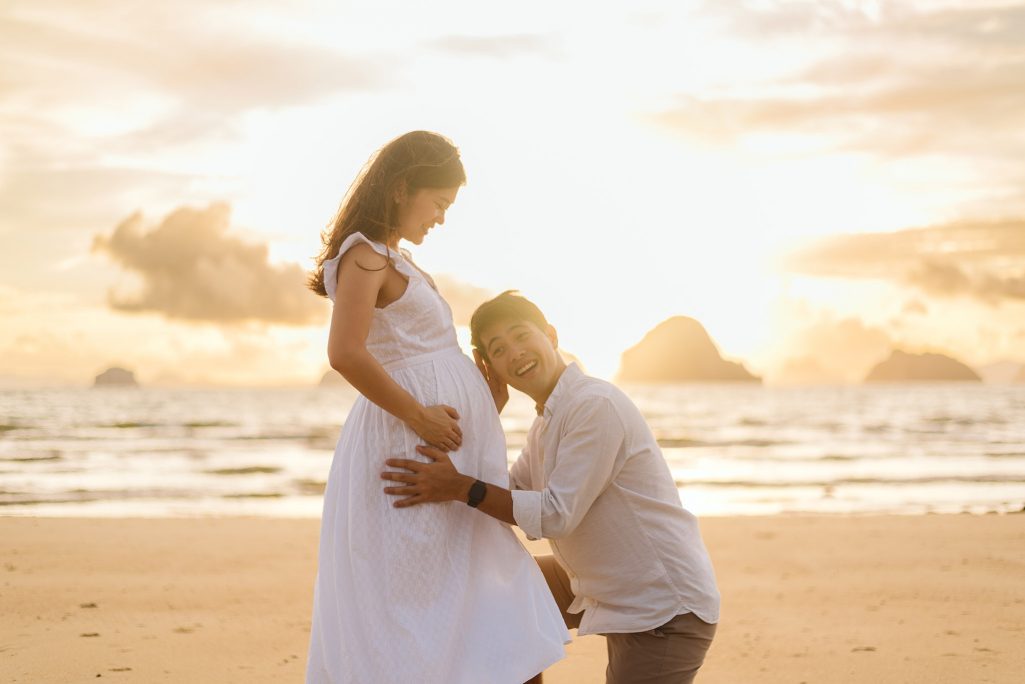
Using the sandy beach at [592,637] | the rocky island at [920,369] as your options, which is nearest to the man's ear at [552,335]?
the sandy beach at [592,637]

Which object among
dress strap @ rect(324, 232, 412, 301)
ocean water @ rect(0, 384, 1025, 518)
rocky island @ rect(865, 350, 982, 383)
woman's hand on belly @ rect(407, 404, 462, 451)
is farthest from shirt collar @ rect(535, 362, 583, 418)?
rocky island @ rect(865, 350, 982, 383)

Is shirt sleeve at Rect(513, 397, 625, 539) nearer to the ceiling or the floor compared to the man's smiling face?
nearer to the floor

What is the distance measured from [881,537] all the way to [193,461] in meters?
15.7

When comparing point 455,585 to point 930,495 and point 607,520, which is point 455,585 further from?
point 930,495

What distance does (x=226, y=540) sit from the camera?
28.6 ft

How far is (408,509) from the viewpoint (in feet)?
9.21

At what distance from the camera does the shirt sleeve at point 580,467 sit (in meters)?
2.94

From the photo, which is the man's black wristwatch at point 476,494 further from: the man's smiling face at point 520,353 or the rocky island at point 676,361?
the rocky island at point 676,361

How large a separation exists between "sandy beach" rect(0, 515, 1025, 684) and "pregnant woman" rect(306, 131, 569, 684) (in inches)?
77.9

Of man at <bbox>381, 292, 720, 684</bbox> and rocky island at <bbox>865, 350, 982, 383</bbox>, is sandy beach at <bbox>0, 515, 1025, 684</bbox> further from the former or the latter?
rocky island at <bbox>865, 350, 982, 383</bbox>

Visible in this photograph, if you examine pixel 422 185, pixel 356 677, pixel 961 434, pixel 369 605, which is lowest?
pixel 961 434

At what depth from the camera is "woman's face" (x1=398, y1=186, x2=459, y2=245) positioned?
2.93 metres

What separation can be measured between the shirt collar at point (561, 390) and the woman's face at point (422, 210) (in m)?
0.64

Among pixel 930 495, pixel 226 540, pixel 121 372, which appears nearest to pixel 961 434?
pixel 930 495
